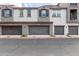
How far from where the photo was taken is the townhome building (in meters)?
23.7

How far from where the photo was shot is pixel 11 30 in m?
24.0

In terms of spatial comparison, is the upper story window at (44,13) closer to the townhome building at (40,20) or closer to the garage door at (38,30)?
the townhome building at (40,20)

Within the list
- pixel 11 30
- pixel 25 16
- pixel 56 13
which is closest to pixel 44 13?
pixel 56 13

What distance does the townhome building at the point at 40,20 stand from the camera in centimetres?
2372

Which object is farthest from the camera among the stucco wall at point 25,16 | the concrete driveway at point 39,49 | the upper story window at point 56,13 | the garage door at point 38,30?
the garage door at point 38,30

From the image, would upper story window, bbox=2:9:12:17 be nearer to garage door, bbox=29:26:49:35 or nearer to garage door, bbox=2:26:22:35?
garage door, bbox=2:26:22:35

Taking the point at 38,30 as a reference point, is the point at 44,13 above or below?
above

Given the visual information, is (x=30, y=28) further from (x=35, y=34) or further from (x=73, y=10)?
(x=73, y=10)

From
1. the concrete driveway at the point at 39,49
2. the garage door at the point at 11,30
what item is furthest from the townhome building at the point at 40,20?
the concrete driveway at the point at 39,49

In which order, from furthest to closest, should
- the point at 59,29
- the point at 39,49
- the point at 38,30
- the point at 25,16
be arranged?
the point at 38,30, the point at 59,29, the point at 25,16, the point at 39,49

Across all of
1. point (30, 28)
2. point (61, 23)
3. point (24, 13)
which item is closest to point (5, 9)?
point (24, 13)

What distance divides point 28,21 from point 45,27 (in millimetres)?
2605

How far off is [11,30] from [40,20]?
4.39 meters

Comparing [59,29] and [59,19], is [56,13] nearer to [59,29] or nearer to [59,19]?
[59,19]
